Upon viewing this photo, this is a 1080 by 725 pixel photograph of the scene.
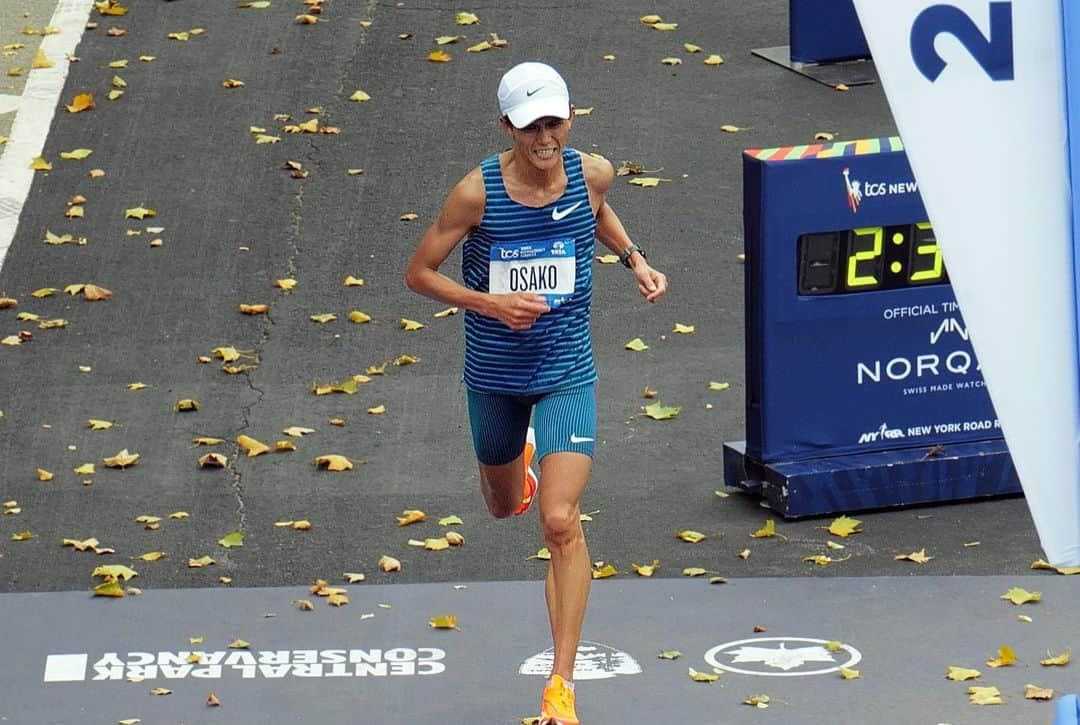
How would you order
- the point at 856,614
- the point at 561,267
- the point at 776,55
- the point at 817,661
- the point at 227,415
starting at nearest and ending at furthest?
the point at 561,267 < the point at 817,661 < the point at 856,614 < the point at 227,415 < the point at 776,55

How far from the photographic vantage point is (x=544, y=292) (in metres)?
6.53

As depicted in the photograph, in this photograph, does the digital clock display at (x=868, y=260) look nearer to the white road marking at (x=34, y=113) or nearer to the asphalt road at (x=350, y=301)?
the asphalt road at (x=350, y=301)

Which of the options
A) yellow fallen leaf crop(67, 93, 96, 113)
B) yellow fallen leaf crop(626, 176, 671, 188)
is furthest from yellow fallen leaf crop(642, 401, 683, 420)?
yellow fallen leaf crop(67, 93, 96, 113)

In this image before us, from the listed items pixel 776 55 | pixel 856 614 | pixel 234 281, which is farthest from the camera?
pixel 776 55

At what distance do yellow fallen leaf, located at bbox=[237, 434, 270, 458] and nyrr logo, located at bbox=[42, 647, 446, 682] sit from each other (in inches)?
93.6

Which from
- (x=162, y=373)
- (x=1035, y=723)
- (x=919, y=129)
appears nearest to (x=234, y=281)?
(x=162, y=373)

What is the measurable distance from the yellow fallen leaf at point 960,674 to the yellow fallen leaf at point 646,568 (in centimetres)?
155

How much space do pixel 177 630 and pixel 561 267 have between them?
2.33 meters

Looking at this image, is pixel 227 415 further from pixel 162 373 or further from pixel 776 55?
pixel 776 55

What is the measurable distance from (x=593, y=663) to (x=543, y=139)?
211 centimetres

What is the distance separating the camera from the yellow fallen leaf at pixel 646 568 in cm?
817

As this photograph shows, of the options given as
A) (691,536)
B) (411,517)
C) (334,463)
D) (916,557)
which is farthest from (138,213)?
(916,557)

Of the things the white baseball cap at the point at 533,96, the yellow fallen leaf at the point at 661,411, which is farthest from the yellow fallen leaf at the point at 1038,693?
the yellow fallen leaf at the point at 661,411

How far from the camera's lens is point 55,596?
7.97 metres
